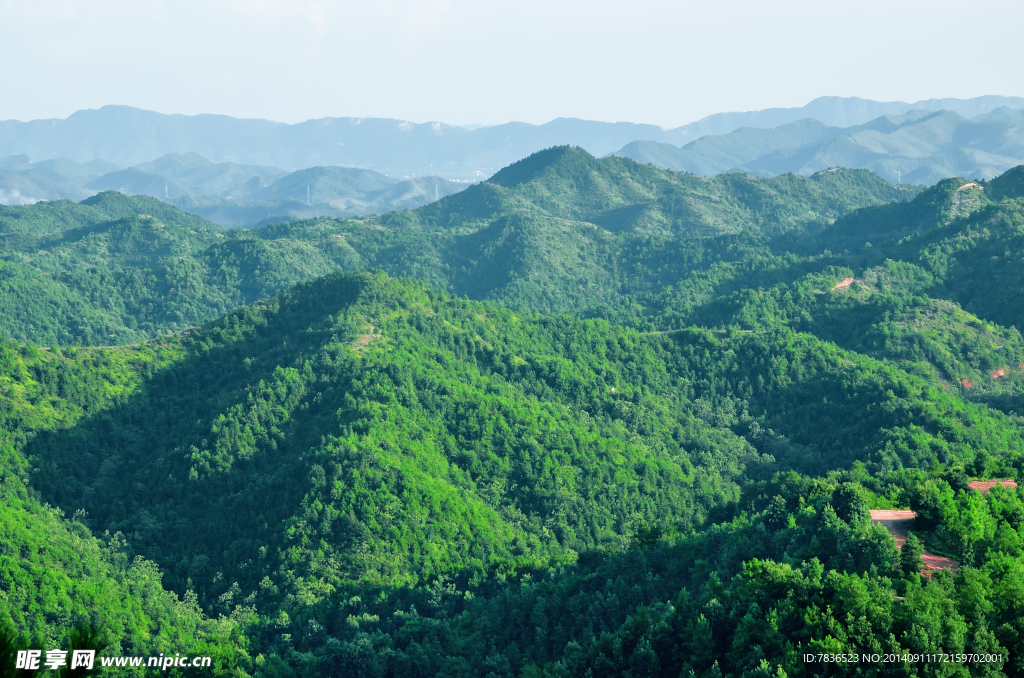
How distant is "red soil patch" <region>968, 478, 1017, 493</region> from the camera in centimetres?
5103

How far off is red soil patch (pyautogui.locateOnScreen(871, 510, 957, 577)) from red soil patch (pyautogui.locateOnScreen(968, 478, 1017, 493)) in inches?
167

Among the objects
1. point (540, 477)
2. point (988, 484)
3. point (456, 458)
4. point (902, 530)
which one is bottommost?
point (540, 477)

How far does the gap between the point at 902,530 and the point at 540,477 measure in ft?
121

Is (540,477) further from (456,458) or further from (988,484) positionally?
(988,484)

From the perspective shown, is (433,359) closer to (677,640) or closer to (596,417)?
(596,417)

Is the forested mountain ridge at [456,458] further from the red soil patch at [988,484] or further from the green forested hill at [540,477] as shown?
the red soil patch at [988,484]

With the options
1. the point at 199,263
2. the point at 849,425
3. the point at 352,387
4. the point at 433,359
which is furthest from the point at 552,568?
the point at 199,263

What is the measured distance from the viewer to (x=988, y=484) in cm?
5238

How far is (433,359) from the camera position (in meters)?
93.8

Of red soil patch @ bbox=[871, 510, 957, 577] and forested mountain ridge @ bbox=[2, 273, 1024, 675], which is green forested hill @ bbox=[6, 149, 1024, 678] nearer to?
forested mountain ridge @ bbox=[2, 273, 1024, 675]

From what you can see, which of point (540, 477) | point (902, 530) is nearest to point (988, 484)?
point (902, 530)

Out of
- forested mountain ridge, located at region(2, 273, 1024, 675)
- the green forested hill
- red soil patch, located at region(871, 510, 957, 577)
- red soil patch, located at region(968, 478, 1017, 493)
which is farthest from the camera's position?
forested mountain ridge, located at region(2, 273, 1024, 675)

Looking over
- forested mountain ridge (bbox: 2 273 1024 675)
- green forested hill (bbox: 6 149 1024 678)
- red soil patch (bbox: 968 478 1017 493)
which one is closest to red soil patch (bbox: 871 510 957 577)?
green forested hill (bbox: 6 149 1024 678)

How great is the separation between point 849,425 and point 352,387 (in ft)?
159
